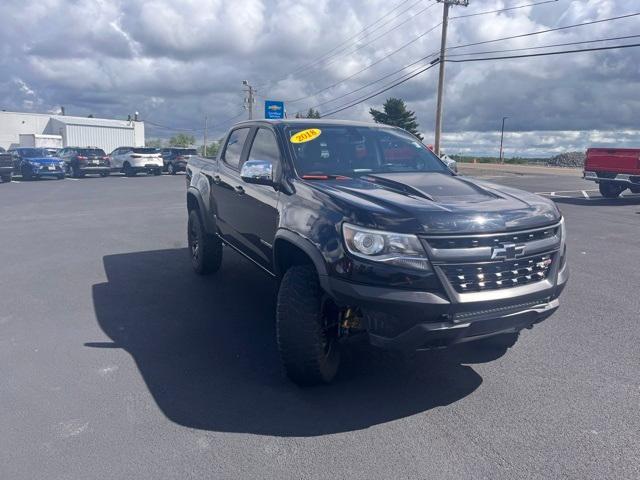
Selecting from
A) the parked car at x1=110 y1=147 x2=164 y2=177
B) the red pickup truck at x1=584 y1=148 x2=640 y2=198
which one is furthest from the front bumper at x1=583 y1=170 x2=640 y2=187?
the parked car at x1=110 y1=147 x2=164 y2=177

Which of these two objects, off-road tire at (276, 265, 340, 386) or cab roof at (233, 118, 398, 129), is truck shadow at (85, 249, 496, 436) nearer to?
off-road tire at (276, 265, 340, 386)

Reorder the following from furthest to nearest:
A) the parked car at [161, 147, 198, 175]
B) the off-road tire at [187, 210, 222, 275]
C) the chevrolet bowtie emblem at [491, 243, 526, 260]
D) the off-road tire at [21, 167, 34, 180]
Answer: the parked car at [161, 147, 198, 175] → the off-road tire at [21, 167, 34, 180] → the off-road tire at [187, 210, 222, 275] → the chevrolet bowtie emblem at [491, 243, 526, 260]

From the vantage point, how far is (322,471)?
9.89 ft

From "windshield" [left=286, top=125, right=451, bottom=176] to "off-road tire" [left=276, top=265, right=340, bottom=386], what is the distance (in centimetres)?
103

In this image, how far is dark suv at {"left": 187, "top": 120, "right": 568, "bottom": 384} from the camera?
332cm

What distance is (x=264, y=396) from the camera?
3.86 meters

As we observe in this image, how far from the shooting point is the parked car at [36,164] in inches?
1034

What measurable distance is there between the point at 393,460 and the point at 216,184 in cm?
387

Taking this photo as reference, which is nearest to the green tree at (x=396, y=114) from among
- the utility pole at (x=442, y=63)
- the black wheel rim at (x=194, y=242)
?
the utility pole at (x=442, y=63)

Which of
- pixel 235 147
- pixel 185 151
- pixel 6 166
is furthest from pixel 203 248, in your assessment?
pixel 185 151

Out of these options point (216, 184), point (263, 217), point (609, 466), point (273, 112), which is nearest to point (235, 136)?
point (216, 184)

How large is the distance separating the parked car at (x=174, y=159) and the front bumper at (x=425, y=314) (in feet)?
98.7

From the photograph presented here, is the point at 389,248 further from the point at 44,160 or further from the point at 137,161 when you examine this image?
the point at 137,161

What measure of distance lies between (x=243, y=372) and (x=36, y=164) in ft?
83.6
